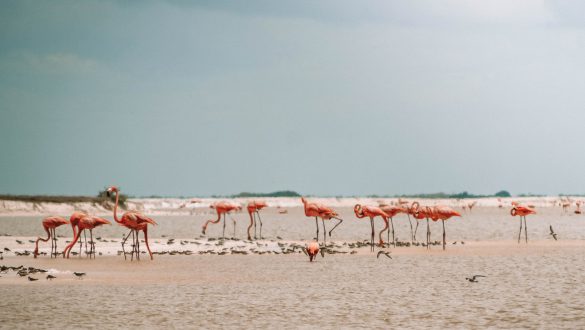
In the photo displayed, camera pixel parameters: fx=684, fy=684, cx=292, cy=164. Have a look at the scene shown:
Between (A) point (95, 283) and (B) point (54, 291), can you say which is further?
(A) point (95, 283)

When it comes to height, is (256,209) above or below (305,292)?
above

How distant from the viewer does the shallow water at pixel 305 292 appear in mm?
9922

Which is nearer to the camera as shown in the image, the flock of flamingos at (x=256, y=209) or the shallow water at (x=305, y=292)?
the shallow water at (x=305, y=292)

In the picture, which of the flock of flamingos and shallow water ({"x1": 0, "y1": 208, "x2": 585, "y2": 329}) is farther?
the flock of flamingos

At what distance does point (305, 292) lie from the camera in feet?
41.5

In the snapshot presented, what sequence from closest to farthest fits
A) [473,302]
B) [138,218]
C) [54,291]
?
[473,302]
[54,291]
[138,218]

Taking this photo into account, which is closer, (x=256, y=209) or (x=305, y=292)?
(x=305, y=292)

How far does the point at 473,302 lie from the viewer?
11297mm

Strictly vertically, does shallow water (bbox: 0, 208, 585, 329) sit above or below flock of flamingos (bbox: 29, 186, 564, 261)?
below

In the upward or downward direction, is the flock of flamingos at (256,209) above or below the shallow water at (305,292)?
above

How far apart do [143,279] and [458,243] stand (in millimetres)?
13520

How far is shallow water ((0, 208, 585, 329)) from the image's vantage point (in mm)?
9922

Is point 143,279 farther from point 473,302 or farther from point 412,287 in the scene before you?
point 473,302

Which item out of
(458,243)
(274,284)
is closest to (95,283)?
(274,284)
